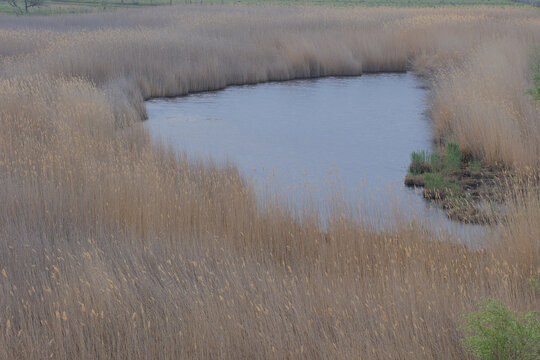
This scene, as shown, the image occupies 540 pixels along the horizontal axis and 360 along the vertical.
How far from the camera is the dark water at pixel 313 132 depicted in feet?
28.8

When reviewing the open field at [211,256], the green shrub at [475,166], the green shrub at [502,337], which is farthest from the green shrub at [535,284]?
the green shrub at [475,166]

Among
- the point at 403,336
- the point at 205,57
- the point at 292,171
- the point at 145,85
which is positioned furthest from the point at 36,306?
the point at 205,57

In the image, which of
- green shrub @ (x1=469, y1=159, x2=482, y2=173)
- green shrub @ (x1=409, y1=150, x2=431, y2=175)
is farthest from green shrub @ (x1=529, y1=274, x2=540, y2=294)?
green shrub @ (x1=409, y1=150, x2=431, y2=175)

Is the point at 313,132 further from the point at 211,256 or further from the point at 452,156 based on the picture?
the point at 211,256

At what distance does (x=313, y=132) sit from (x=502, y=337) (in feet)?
30.6

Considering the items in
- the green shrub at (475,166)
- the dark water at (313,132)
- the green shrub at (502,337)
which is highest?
the green shrub at (502,337)

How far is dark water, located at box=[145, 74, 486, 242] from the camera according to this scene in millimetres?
8781

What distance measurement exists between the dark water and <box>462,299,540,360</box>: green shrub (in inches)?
156

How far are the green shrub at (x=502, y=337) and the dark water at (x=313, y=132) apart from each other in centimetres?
396

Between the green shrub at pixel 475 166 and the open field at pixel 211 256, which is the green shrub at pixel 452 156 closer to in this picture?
the green shrub at pixel 475 166

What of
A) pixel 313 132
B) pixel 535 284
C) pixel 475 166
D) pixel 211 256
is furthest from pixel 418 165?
pixel 211 256

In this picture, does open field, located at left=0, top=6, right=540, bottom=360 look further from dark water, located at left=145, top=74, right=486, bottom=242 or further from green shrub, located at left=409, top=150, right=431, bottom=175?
dark water, located at left=145, top=74, right=486, bottom=242

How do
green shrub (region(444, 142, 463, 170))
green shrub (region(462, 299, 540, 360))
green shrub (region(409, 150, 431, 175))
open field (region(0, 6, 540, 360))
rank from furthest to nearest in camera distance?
green shrub (region(409, 150, 431, 175)) → green shrub (region(444, 142, 463, 170)) → open field (region(0, 6, 540, 360)) → green shrub (region(462, 299, 540, 360))

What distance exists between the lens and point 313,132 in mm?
12398
